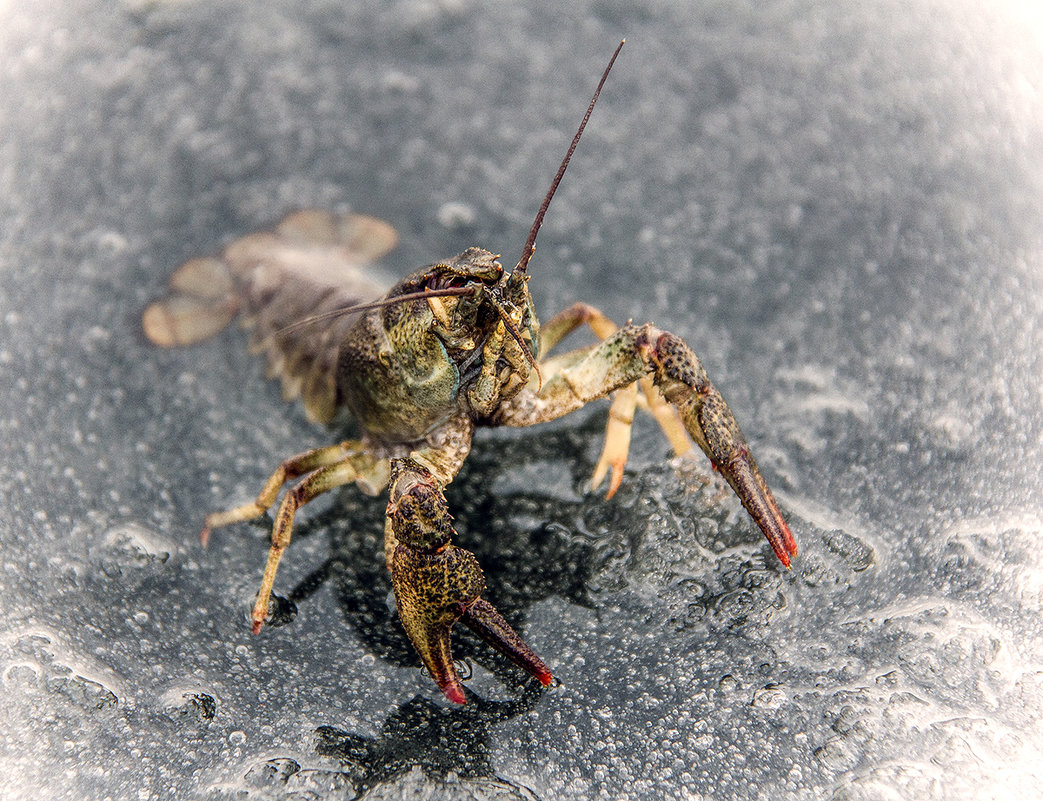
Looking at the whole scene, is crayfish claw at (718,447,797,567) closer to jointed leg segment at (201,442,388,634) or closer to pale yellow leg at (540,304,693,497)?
pale yellow leg at (540,304,693,497)

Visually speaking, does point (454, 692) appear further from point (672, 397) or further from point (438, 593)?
point (672, 397)

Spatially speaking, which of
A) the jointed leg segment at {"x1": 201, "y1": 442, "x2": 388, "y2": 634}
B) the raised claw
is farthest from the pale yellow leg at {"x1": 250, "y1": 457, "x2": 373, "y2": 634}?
the raised claw

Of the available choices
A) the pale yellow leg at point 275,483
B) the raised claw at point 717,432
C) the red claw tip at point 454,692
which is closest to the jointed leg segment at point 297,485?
the pale yellow leg at point 275,483

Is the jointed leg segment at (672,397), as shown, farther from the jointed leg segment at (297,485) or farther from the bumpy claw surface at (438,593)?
the bumpy claw surface at (438,593)

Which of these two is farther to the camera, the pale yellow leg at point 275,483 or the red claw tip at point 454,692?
the pale yellow leg at point 275,483

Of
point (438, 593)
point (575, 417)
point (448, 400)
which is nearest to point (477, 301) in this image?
point (448, 400)
